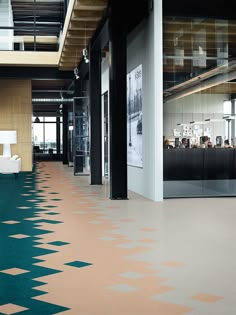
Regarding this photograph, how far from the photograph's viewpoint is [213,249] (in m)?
5.02

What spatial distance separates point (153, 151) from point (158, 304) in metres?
6.15

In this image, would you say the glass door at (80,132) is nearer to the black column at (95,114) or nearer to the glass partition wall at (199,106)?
the black column at (95,114)

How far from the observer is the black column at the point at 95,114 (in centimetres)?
1274

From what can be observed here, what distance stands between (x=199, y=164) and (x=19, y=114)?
1116 cm

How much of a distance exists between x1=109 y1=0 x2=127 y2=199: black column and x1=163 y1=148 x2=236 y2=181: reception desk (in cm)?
82

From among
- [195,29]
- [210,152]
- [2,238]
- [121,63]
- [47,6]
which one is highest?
[47,6]

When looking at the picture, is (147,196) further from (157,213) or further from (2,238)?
(2,238)

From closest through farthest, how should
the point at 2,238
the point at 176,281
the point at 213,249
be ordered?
the point at 176,281 < the point at 213,249 < the point at 2,238

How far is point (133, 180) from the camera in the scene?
436 inches

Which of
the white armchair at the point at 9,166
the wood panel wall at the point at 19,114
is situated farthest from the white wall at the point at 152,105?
the wood panel wall at the point at 19,114

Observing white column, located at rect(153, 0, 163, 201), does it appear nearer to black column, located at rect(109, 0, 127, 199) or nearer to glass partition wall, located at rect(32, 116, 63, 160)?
black column, located at rect(109, 0, 127, 199)

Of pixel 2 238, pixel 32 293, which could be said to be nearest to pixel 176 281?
pixel 32 293

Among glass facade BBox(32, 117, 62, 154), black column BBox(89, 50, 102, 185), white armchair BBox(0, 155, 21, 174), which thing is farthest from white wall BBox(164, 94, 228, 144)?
glass facade BBox(32, 117, 62, 154)

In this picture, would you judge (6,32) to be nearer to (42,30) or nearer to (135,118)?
(42,30)
